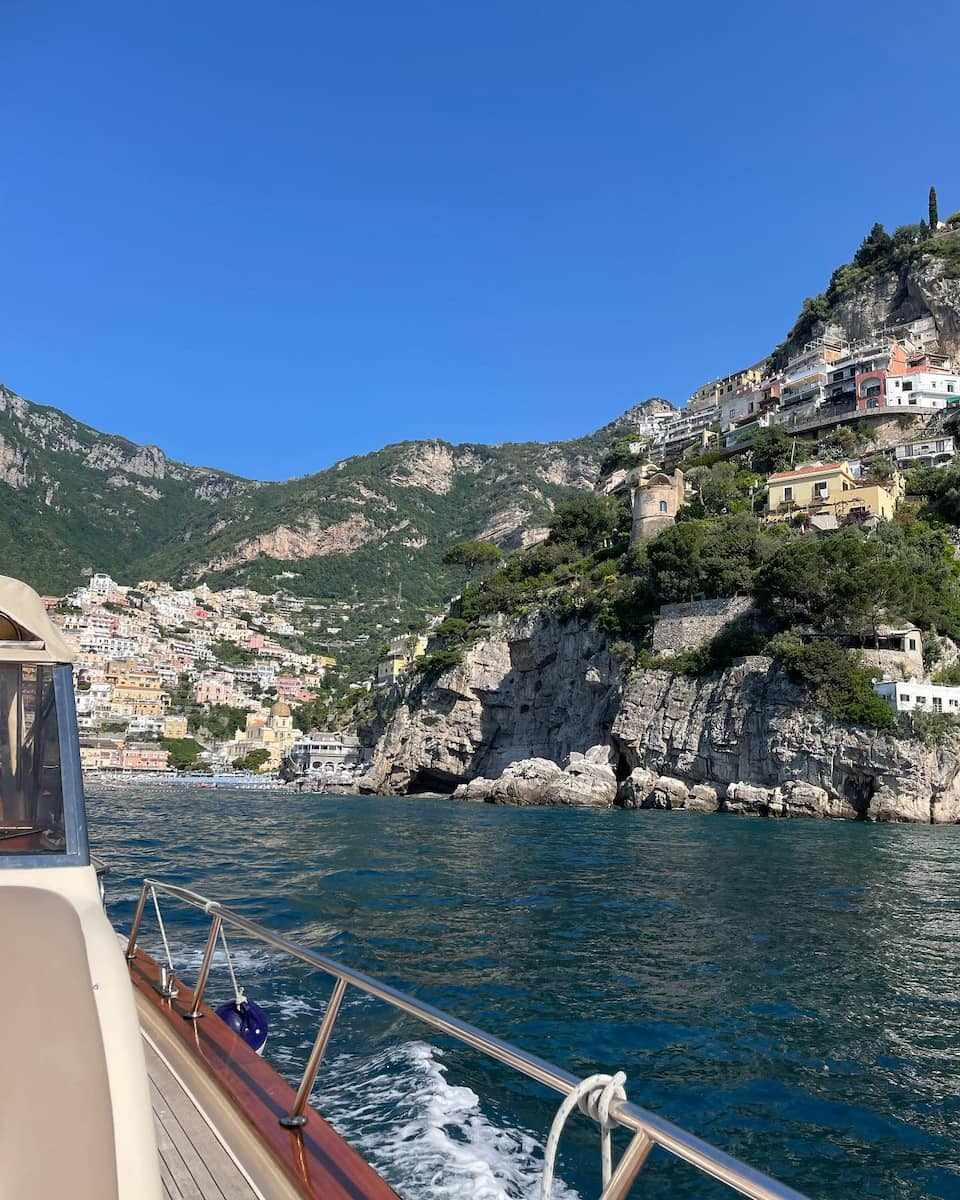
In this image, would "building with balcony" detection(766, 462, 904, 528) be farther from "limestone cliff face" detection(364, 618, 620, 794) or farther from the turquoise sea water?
the turquoise sea water

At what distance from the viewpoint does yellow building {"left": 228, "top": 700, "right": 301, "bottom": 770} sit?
88312 mm

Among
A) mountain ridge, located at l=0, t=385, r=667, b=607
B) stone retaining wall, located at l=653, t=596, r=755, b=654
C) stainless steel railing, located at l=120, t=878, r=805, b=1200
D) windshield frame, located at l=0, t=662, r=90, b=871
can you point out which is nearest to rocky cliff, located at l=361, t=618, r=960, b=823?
stone retaining wall, located at l=653, t=596, r=755, b=654

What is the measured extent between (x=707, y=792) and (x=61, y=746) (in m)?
36.5

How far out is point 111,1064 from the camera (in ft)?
5.52

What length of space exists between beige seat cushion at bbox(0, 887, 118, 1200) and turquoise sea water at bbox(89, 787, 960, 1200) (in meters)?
3.09

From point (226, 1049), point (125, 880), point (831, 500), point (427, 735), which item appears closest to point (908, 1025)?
point (226, 1049)

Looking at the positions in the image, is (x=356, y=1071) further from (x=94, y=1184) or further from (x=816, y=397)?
(x=816, y=397)

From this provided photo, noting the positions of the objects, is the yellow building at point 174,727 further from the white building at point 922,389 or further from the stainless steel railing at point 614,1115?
the stainless steel railing at point 614,1115

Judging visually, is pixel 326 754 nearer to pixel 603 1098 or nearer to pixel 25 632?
pixel 25 632

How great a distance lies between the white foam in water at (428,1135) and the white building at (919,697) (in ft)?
103

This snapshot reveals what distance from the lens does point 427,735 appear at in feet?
179

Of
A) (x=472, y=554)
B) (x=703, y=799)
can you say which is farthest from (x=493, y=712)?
(x=472, y=554)

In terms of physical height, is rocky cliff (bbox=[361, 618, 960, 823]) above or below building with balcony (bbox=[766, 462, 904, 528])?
below

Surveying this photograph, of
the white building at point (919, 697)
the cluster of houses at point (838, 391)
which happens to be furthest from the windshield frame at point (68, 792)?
the cluster of houses at point (838, 391)
